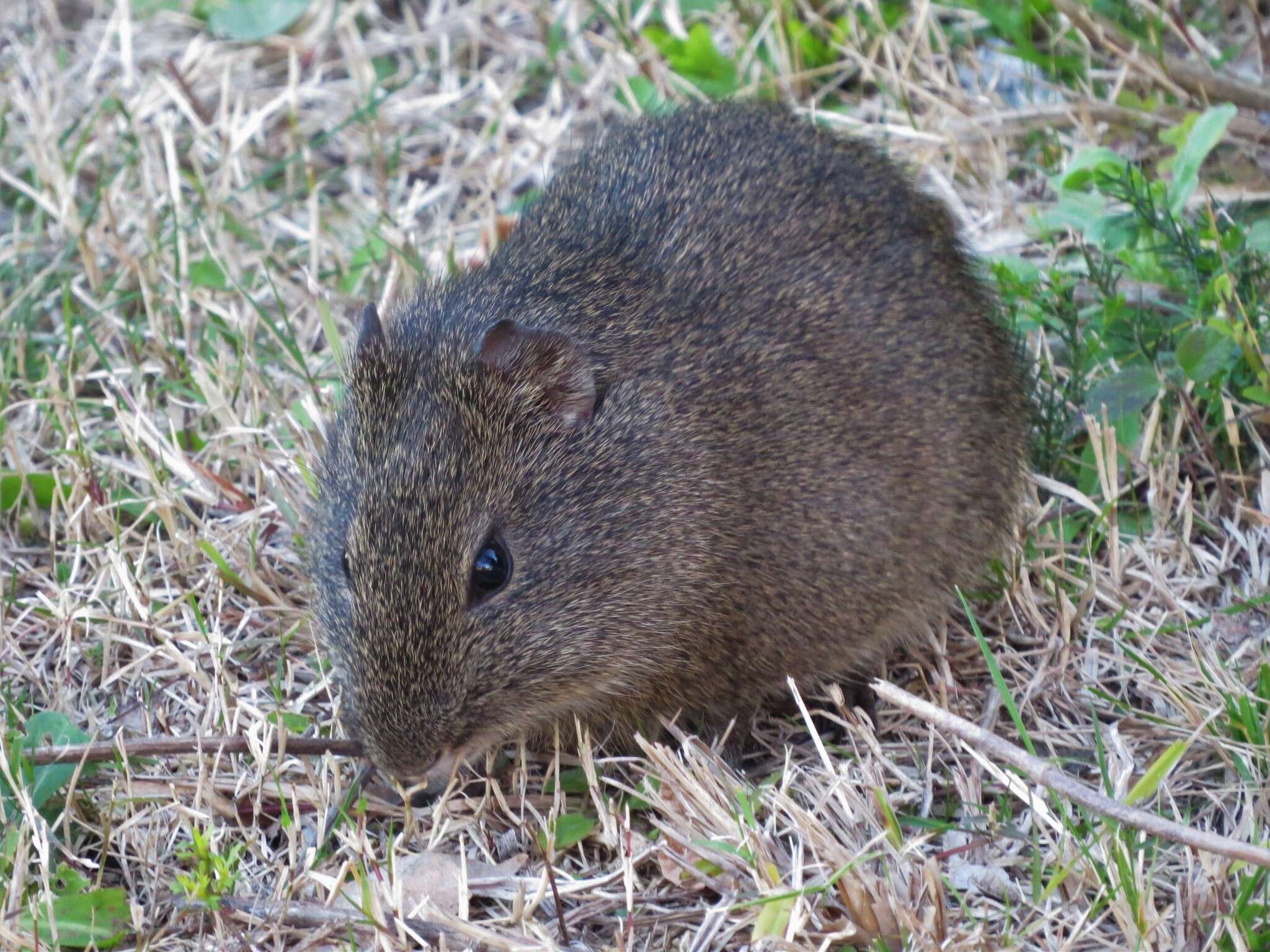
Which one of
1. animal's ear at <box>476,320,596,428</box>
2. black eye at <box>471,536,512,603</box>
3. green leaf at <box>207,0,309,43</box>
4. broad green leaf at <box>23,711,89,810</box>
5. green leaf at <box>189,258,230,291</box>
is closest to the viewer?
black eye at <box>471,536,512,603</box>

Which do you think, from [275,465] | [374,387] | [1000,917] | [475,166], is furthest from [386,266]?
[1000,917]

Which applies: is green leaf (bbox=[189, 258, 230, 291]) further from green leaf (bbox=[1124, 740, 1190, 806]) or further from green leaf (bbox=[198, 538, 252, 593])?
green leaf (bbox=[1124, 740, 1190, 806])

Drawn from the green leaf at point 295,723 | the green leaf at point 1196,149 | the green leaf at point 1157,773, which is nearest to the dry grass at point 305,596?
the green leaf at point 295,723

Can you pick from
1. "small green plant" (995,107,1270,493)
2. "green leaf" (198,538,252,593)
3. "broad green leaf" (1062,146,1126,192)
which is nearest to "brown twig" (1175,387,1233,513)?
"small green plant" (995,107,1270,493)

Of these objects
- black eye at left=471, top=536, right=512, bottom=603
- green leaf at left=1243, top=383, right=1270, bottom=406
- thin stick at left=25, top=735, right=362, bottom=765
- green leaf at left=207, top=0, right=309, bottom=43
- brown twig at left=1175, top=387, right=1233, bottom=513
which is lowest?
thin stick at left=25, top=735, right=362, bottom=765

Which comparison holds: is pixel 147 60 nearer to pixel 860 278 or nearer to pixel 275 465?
pixel 275 465

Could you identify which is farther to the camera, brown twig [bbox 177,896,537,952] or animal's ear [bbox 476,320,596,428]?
animal's ear [bbox 476,320,596,428]

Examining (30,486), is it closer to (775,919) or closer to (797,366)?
(797,366)
